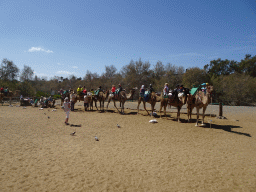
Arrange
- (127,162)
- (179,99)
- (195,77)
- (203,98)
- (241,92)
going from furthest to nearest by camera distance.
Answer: (195,77) < (241,92) < (179,99) < (203,98) < (127,162)

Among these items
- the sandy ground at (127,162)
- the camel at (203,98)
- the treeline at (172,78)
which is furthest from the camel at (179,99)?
the treeline at (172,78)

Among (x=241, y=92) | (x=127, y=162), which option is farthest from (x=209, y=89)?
(x=241, y=92)

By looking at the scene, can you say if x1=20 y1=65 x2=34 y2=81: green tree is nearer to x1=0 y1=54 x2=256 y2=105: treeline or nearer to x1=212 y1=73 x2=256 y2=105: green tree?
x1=0 y1=54 x2=256 y2=105: treeline

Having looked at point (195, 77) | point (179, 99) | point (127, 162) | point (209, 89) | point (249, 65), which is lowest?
point (127, 162)

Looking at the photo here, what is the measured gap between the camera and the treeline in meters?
27.6

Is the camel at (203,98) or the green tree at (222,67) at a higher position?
the green tree at (222,67)

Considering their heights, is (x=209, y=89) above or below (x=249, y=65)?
below

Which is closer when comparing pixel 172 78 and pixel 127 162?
pixel 127 162

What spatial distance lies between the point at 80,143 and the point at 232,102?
3047 cm

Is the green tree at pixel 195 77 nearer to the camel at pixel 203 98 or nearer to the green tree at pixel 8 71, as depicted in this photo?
the camel at pixel 203 98

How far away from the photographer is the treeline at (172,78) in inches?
1086

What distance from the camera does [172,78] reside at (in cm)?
3838

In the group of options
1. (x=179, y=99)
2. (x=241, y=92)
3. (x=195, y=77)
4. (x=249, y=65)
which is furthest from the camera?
(x=249, y=65)

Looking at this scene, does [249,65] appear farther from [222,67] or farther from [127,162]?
[127,162]
